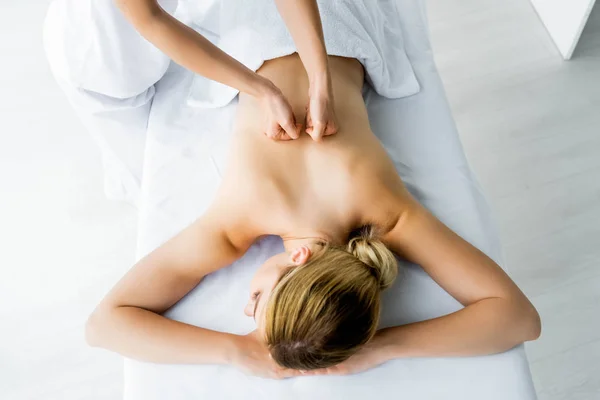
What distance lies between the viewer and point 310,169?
1.14m

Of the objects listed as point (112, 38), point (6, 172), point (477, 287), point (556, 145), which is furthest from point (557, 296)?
point (6, 172)

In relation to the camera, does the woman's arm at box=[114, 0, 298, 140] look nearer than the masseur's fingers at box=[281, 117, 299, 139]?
Yes

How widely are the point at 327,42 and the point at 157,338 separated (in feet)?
2.60

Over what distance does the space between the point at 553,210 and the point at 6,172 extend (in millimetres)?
1936

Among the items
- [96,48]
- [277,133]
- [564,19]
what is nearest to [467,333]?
[277,133]

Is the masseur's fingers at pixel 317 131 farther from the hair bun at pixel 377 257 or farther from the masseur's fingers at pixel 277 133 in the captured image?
the hair bun at pixel 377 257

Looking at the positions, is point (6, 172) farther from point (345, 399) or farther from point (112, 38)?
point (345, 399)

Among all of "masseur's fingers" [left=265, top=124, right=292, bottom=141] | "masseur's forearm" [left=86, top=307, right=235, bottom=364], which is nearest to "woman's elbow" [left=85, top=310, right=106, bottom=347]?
"masseur's forearm" [left=86, top=307, right=235, bottom=364]

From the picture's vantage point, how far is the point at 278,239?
1.24 metres

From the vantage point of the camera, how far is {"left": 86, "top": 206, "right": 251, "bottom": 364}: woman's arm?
3.54ft

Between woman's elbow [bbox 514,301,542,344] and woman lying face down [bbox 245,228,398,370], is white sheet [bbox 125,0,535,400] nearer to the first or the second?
woman's elbow [bbox 514,301,542,344]

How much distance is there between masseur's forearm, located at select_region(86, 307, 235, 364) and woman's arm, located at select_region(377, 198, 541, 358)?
333 mm

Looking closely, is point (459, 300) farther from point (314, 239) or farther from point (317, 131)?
point (317, 131)

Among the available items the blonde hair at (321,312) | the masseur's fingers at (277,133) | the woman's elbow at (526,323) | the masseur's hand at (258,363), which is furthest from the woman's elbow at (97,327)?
the woman's elbow at (526,323)
